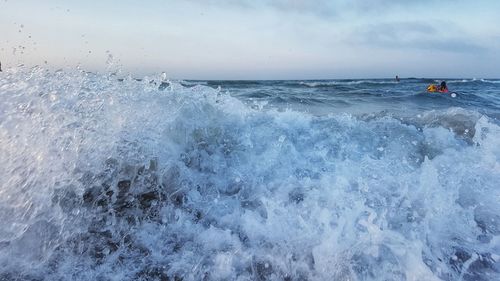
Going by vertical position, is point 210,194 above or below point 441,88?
below

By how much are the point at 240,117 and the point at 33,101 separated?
2.27 m

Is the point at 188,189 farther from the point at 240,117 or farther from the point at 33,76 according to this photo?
the point at 33,76

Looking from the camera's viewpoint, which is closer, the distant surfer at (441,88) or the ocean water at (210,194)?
the ocean water at (210,194)

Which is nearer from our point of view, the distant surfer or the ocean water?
the ocean water

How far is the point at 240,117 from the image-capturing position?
5.09 meters

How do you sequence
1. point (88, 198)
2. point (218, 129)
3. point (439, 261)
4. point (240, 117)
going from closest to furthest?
point (439, 261) < point (88, 198) < point (218, 129) < point (240, 117)

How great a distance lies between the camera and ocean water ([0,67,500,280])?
9.07 ft

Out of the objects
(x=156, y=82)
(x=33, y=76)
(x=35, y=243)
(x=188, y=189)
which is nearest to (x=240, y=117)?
(x=156, y=82)

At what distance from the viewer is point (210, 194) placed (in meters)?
3.84

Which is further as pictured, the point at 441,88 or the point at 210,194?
the point at 441,88

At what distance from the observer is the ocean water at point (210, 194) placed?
277 cm

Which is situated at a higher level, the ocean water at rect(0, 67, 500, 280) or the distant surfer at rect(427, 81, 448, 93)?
the distant surfer at rect(427, 81, 448, 93)

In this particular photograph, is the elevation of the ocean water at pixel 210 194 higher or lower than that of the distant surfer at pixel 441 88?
lower

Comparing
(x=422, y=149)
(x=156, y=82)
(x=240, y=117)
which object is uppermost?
(x=156, y=82)
